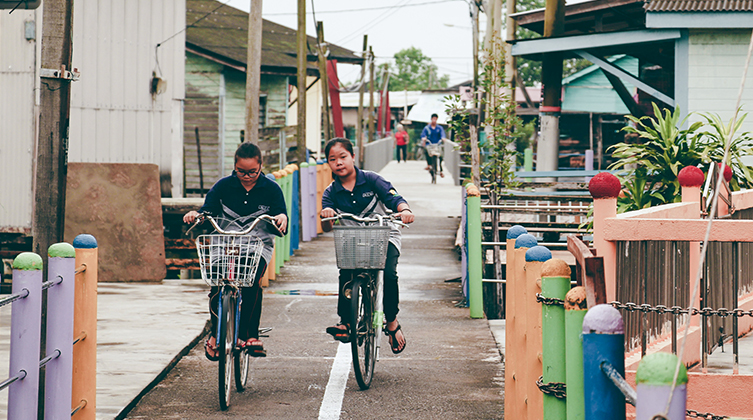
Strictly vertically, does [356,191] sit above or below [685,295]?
above

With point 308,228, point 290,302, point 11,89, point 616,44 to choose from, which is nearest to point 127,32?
point 11,89

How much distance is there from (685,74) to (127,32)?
8.67 m

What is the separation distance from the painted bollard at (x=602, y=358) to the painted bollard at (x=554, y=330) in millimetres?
1078

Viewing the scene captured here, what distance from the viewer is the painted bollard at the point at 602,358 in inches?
105

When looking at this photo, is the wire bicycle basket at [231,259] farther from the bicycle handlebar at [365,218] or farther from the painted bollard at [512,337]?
the painted bollard at [512,337]

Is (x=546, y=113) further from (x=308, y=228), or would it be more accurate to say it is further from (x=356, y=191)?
(x=356, y=191)

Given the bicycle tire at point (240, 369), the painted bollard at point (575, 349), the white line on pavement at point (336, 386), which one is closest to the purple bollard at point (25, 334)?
the bicycle tire at point (240, 369)

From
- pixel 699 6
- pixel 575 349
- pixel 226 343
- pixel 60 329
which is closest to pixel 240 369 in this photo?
pixel 226 343

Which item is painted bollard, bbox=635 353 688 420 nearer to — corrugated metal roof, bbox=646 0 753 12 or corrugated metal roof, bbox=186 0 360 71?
corrugated metal roof, bbox=646 0 753 12

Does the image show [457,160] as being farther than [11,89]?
Yes

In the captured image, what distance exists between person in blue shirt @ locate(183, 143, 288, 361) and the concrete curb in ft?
1.82

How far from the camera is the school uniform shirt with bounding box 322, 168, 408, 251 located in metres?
6.80

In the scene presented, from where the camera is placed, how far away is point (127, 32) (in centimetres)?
1410

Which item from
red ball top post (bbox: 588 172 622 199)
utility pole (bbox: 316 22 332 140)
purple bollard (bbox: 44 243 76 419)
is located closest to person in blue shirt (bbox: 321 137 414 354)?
red ball top post (bbox: 588 172 622 199)
